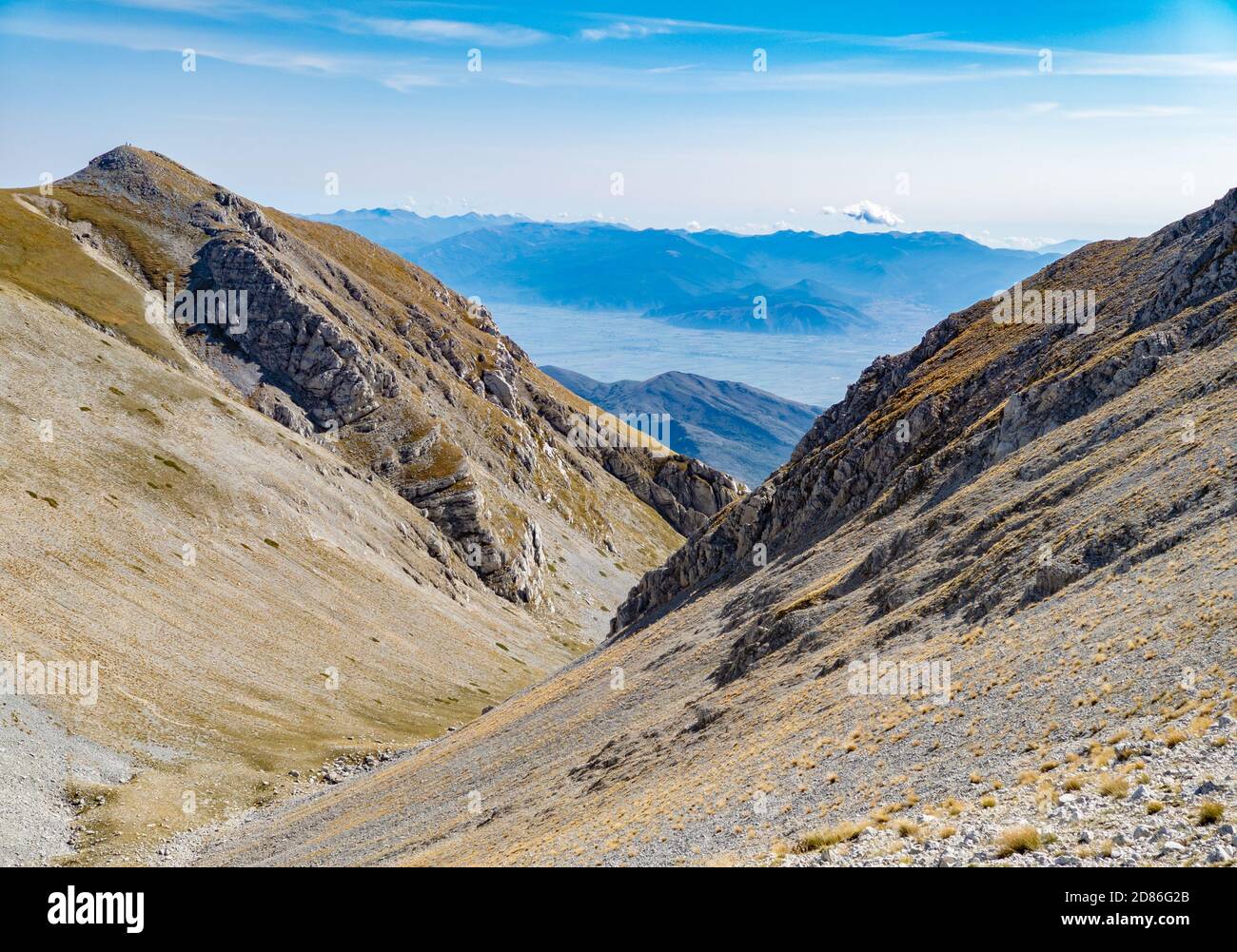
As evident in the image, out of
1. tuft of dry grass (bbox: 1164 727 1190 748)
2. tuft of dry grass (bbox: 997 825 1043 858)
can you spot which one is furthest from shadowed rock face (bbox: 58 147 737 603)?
tuft of dry grass (bbox: 997 825 1043 858)

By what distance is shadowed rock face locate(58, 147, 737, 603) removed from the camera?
14725 cm

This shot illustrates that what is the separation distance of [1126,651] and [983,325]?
6336 centimetres

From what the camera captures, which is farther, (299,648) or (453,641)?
(453,641)

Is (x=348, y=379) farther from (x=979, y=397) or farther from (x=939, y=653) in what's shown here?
(x=939, y=653)

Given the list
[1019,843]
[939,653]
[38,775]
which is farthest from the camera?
[38,775]

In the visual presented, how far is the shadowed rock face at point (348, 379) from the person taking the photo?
147250 mm

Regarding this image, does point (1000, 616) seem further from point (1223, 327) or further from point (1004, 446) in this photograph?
point (1223, 327)

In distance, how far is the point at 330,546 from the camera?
4301 inches

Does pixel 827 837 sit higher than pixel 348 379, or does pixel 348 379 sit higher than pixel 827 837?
pixel 348 379

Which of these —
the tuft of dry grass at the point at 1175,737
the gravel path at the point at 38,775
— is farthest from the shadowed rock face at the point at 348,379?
the tuft of dry grass at the point at 1175,737

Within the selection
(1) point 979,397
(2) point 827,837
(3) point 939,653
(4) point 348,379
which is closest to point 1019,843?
(2) point 827,837

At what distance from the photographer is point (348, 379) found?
15512cm

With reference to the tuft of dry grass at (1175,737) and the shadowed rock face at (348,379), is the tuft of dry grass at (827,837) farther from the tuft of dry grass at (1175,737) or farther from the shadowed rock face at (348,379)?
the shadowed rock face at (348,379)
